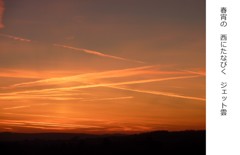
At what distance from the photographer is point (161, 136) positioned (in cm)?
796
